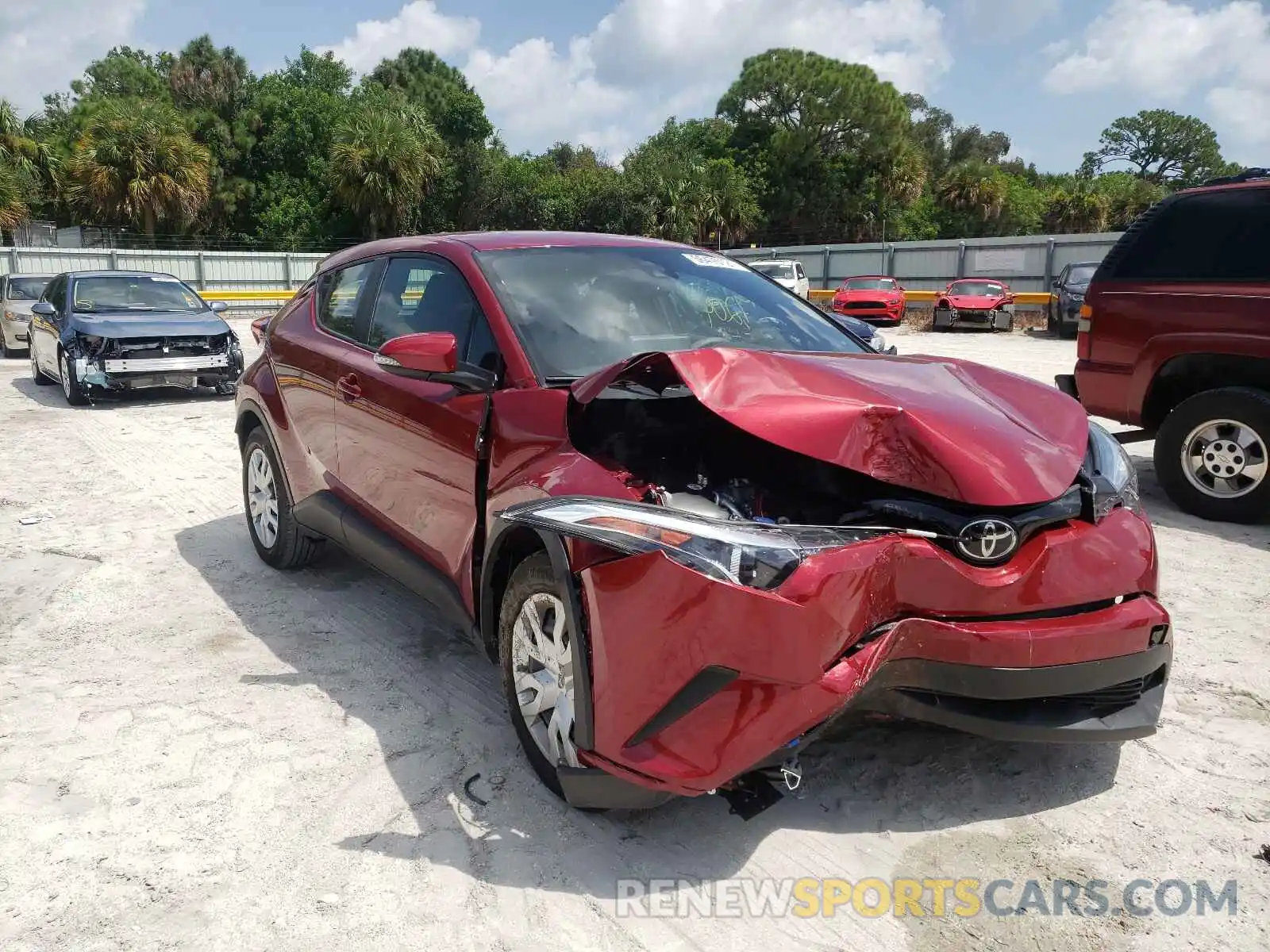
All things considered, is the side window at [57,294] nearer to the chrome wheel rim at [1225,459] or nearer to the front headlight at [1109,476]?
the chrome wheel rim at [1225,459]

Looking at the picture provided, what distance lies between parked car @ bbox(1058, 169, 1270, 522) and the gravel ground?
160 cm

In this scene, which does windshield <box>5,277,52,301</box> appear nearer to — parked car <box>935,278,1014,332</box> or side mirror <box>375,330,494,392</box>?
side mirror <box>375,330,494,392</box>

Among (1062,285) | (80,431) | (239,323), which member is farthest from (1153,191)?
(80,431)

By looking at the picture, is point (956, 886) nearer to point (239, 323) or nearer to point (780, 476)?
point (780, 476)

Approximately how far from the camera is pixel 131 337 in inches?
442

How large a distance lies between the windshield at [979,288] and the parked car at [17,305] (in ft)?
65.6

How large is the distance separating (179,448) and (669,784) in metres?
7.86

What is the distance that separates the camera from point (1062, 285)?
74.9 feet

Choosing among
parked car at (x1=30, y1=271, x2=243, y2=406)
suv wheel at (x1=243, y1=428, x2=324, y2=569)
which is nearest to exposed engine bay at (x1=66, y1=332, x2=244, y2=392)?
parked car at (x1=30, y1=271, x2=243, y2=406)

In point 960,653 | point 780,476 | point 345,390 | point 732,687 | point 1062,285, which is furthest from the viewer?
point 1062,285

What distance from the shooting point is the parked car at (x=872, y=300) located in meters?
25.7

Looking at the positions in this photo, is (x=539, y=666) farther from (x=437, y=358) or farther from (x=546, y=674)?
(x=437, y=358)

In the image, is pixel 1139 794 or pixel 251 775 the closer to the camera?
pixel 1139 794

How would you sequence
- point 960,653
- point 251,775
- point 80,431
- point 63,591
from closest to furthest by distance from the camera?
1. point 960,653
2. point 251,775
3. point 63,591
4. point 80,431
